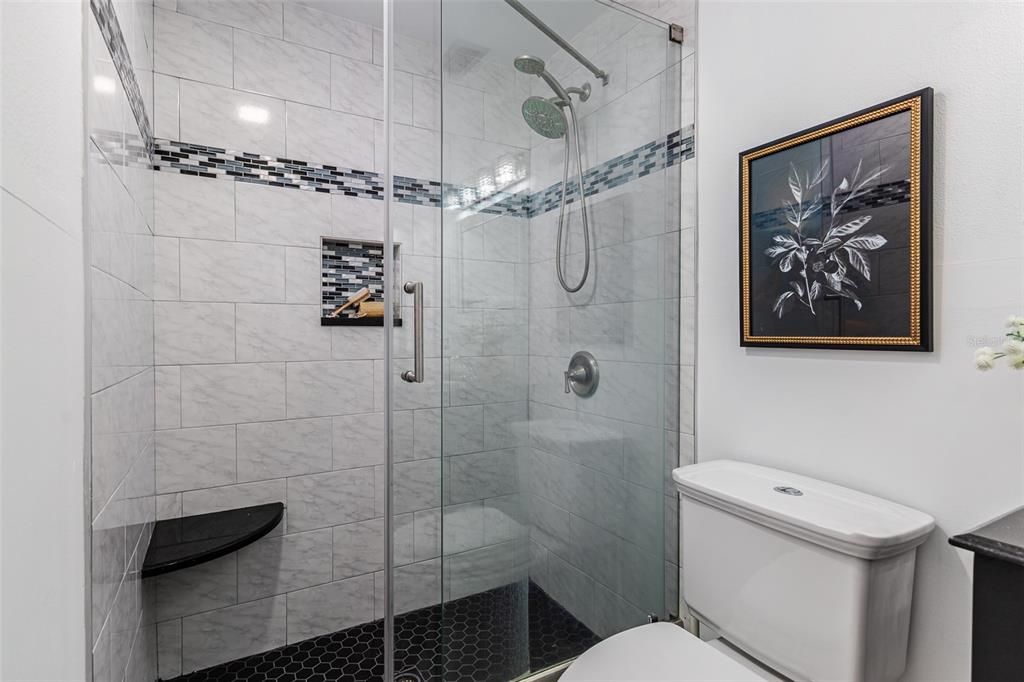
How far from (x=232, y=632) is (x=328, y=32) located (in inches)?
96.0

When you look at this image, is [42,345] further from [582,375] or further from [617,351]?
[617,351]

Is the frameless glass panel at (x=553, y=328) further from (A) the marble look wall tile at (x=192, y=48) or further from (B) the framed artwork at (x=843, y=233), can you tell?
(A) the marble look wall tile at (x=192, y=48)

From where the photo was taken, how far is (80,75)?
83 cm

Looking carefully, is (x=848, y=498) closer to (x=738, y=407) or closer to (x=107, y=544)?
(x=738, y=407)

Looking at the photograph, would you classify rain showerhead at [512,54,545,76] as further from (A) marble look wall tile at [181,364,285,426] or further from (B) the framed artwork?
(A) marble look wall tile at [181,364,285,426]

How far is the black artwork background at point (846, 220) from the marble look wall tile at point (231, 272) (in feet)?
5.68

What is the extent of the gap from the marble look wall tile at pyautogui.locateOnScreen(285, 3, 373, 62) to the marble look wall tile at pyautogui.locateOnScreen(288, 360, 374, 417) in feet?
4.35

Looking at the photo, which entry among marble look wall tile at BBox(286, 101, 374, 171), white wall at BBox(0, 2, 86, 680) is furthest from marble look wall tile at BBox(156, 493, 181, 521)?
marble look wall tile at BBox(286, 101, 374, 171)

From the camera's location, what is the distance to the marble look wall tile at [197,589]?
1837 mm

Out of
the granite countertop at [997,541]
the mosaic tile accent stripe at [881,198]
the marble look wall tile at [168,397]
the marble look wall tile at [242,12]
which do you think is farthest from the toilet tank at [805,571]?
the marble look wall tile at [242,12]

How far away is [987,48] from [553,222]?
0.90 m

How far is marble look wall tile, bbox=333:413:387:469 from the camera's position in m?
2.14

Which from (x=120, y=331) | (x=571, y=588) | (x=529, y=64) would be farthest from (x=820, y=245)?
(x=120, y=331)

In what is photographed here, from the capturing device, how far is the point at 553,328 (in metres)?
1.34
